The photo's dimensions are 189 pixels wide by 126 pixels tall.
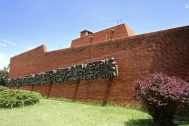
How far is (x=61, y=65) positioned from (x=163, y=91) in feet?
32.8

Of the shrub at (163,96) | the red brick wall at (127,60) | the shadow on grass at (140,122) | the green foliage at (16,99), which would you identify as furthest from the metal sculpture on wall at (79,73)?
the shrub at (163,96)

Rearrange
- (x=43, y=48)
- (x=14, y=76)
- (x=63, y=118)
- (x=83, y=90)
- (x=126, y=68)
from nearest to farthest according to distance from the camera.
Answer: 1. (x=63, y=118)
2. (x=126, y=68)
3. (x=83, y=90)
4. (x=43, y=48)
5. (x=14, y=76)

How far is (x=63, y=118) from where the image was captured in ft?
24.8

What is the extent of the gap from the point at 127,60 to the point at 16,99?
20.5ft

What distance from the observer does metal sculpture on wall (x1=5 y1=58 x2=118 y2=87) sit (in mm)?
10796

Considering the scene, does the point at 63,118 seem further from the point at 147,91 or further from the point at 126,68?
the point at 126,68

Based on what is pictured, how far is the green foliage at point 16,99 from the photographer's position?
35.2 ft

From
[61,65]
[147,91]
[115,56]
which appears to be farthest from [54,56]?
[147,91]

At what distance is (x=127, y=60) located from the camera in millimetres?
10305

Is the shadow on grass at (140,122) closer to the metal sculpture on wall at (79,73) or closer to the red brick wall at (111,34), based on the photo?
the metal sculpture on wall at (79,73)

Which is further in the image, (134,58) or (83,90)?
(83,90)

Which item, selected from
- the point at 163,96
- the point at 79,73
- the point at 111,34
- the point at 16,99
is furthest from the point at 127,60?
the point at 111,34

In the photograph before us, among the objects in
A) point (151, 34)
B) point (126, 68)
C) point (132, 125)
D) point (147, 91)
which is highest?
point (151, 34)

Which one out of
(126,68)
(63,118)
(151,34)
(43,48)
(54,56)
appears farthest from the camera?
(43,48)
